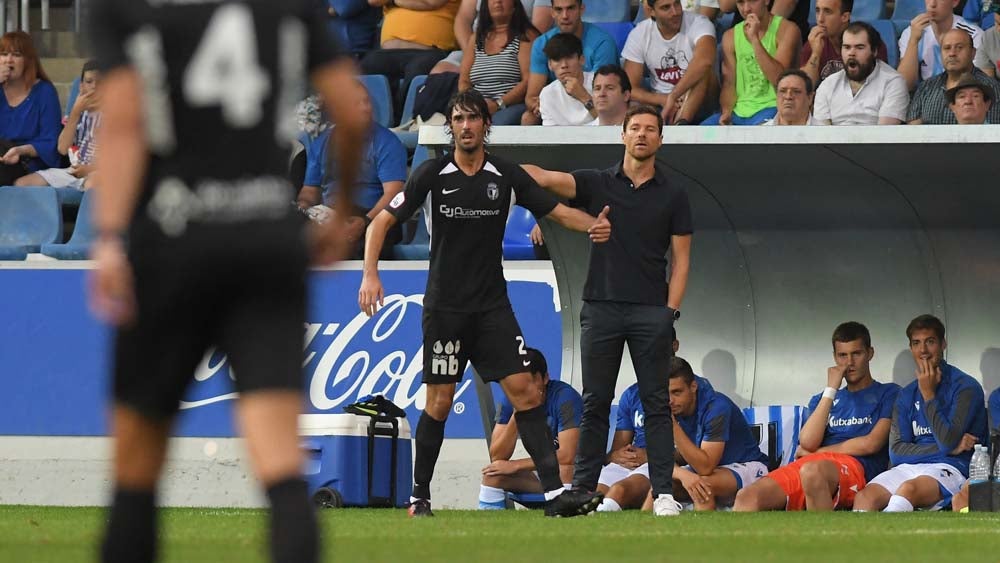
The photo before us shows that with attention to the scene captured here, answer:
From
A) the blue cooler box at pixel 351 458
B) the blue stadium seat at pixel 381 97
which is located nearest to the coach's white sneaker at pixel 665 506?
the blue cooler box at pixel 351 458

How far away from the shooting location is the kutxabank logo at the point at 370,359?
13398 mm

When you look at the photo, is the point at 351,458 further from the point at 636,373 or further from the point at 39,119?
the point at 39,119

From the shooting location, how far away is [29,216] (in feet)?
51.4

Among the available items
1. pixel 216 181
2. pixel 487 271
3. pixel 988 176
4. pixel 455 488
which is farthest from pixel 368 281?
pixel 216 181

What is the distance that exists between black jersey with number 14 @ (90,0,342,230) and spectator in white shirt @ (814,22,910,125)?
32.6ft

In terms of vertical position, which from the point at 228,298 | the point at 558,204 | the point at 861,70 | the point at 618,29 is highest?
the point at 618,29

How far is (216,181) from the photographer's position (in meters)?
3.98

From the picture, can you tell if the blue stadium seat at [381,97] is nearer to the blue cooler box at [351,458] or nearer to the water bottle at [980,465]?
the blue cooler box at [351,458]

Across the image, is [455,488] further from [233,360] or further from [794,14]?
[233,360]

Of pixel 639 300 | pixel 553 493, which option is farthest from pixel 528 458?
pixel 639 300

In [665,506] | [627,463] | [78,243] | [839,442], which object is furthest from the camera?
[78,243]

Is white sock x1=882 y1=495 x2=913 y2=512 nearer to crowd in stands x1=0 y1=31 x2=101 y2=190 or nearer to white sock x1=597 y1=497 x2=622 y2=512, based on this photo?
white sock x1=597 y1=497 x2=622 y2=512

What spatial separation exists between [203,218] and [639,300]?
6337mm

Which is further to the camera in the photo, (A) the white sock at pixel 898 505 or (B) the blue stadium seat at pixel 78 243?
(B) the blue stadium seat at pixel 78 243
